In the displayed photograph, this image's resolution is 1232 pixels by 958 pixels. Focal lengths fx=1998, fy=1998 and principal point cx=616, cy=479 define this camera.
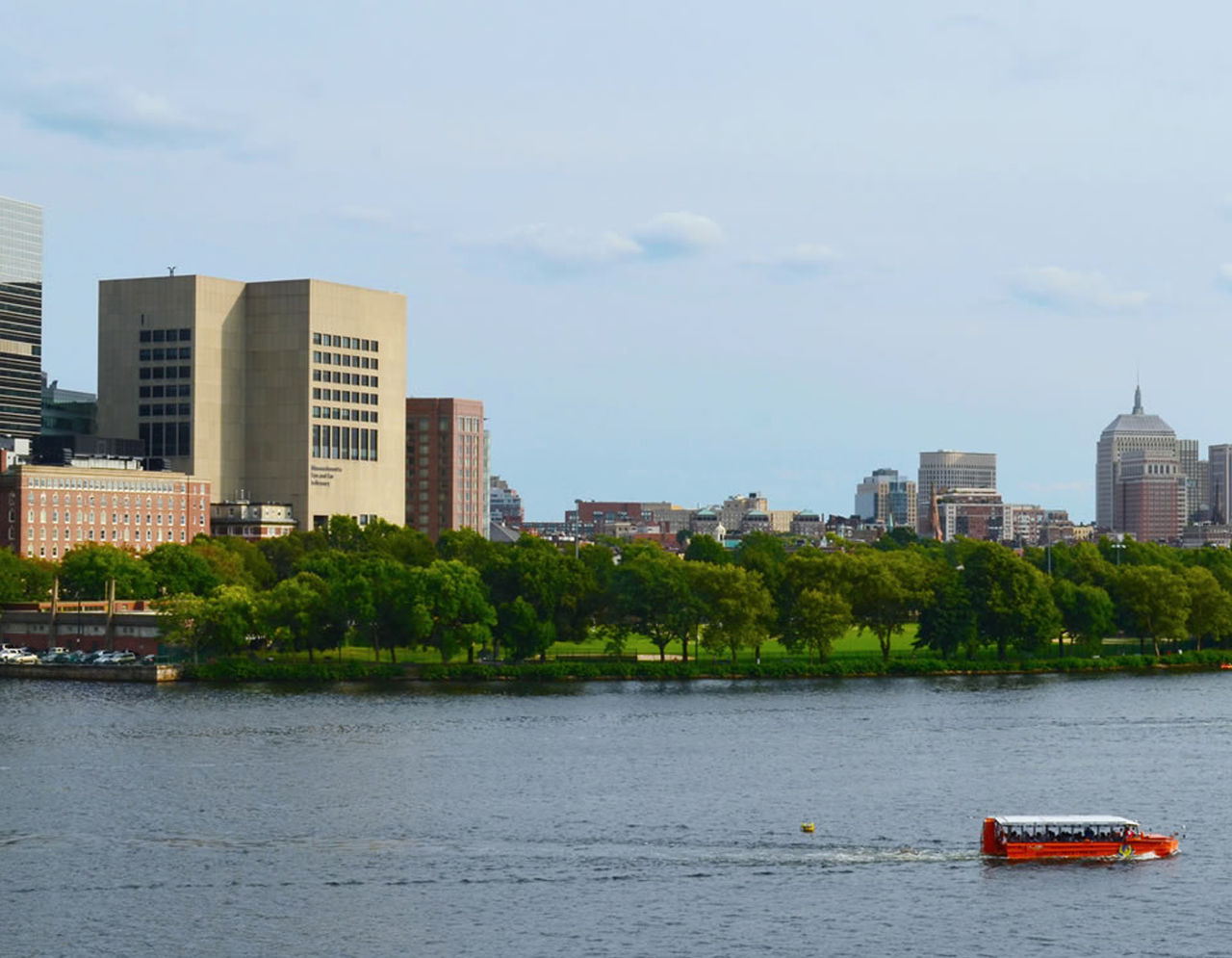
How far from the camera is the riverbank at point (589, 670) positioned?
6742 inches

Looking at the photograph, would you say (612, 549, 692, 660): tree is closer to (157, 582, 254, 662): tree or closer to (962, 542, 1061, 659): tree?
(962, 542, 1061, 659): tree

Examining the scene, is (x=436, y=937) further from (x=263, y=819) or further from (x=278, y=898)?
(x=263, y=819)

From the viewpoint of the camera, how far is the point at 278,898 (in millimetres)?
83250

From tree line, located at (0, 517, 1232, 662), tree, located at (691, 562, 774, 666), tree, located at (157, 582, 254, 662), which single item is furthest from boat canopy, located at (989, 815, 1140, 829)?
tree, located at (157, 582, 254, 662)

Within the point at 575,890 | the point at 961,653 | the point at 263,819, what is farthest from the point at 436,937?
the point at 961,653

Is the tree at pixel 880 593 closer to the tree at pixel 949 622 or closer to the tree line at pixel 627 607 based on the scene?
the tree line at pixel 627 607

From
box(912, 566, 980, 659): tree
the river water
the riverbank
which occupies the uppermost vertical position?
box(912, 566, 980, 659): tree

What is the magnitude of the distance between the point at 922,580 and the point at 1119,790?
81362mm

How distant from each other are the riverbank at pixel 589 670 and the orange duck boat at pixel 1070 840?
83054 millimetres

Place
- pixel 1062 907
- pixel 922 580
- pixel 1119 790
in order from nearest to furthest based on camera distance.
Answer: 1. pixel 1062 907
2. pixel 1119 790
3. pixel 922 580

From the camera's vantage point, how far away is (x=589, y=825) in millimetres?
98250

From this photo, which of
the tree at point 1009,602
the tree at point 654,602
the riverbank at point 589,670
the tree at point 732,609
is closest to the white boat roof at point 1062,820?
the riverbank at point 589,670

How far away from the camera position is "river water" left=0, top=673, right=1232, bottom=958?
78.5 m

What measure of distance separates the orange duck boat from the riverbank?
272 feet
